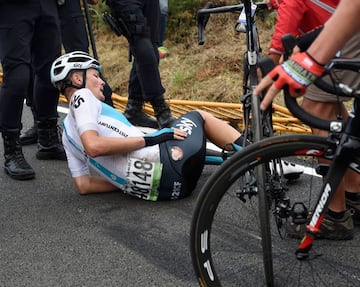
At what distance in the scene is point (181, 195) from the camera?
3873mm

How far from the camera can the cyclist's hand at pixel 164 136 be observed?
148 inches

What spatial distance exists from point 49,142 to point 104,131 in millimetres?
1127

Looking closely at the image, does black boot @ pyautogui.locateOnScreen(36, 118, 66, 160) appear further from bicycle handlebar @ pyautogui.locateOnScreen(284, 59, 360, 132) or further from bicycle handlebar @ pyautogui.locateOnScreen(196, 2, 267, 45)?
bicycle handlebar @ pyautogui.locateOnScreen(284, 59, 360, 132)

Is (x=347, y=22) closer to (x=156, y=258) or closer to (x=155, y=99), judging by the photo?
(x=156, y=258)

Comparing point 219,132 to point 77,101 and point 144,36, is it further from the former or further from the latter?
point 144,36

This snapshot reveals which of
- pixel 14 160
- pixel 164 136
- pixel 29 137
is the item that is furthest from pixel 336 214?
pixel 29 137


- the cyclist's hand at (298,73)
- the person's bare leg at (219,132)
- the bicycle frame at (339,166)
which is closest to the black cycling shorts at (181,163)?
the person's bare leg at (219,132)

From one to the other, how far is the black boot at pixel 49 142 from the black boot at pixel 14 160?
0.34m

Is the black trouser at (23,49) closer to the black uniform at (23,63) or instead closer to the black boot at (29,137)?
the black uniform at (23,63)

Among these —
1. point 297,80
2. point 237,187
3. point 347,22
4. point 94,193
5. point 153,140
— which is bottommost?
point 94,193

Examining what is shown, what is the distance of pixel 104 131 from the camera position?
12.3ft

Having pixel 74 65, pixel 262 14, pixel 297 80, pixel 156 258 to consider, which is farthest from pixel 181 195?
pixel 262 14

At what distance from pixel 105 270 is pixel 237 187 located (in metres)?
0.97

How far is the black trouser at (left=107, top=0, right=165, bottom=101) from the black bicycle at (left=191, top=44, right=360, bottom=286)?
6.85 feet
